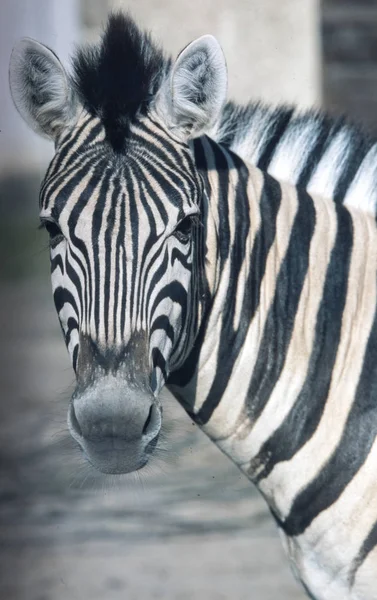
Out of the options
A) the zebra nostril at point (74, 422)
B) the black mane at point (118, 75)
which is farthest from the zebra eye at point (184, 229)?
the zebra nostril at point (74, 422)

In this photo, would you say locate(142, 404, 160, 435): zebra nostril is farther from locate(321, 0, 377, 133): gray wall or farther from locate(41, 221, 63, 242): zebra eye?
locate(321, 0, 377, 133): gray wall

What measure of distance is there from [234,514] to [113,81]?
3.86m

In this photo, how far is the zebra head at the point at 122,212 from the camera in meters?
2.53

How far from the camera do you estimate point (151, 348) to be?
8.55 feet

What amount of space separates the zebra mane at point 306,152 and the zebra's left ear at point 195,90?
0.96 ft

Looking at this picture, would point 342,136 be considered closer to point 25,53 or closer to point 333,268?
point 333,268

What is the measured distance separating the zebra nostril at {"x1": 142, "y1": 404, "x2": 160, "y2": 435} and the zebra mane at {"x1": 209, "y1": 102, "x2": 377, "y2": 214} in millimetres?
1016

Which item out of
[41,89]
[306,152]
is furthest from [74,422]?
[306,152]

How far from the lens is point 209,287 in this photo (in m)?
2.87

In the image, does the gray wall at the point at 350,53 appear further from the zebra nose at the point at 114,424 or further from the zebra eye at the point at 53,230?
the zebra nose at the point at 114,424

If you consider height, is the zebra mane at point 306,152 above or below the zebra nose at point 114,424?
above

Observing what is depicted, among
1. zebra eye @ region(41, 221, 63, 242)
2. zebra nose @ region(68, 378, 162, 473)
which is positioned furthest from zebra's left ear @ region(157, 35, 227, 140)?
zebra nose @ region(68, 378, 162, 473)

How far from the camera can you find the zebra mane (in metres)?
3.09

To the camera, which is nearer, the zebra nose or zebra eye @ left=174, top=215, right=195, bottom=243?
the zebra nose
